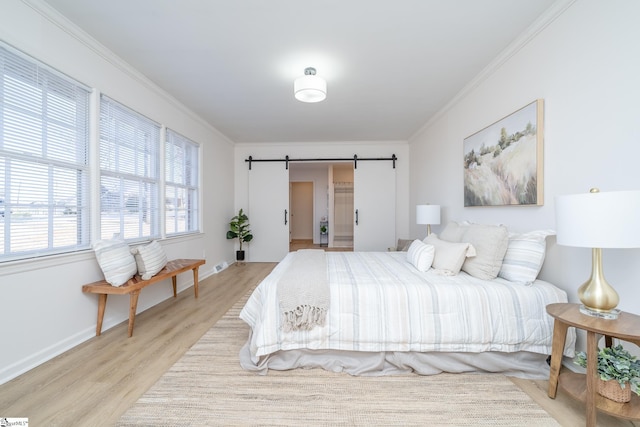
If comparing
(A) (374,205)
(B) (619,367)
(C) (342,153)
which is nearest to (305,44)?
(B) (619,367)

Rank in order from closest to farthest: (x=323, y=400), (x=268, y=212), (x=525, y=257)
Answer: (x=323, y=400)
(x=525, y=257)
(x=268, y=212)

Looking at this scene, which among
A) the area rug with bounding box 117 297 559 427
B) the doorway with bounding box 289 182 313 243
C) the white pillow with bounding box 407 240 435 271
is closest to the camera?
the area rug with bounding box 117 297 559 427

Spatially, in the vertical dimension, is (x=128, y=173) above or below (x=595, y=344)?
above

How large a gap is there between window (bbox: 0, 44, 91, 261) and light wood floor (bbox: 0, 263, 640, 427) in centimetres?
84

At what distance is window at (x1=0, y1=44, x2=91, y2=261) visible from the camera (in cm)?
175

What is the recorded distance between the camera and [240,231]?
537 cm

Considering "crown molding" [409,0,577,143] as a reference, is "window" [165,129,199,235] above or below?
below

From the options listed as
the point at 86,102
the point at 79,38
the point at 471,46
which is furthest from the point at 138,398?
the point at 471,46

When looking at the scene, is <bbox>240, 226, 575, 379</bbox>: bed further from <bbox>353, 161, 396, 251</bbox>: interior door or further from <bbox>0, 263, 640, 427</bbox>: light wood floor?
<bbox>353, 161, 396, 251</bbox>: interior door

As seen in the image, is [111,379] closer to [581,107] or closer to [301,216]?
[581,107]

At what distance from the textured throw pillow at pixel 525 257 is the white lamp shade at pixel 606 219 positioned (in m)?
0.66

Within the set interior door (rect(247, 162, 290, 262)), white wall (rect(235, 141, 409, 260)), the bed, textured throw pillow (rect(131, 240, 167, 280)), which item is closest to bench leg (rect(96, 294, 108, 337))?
textured throw pillow (rect(131, 240, 167, 280))

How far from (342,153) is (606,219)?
462 cm

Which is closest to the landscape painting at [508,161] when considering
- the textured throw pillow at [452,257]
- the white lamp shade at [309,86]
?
the textured throw pillow at [452,257]
